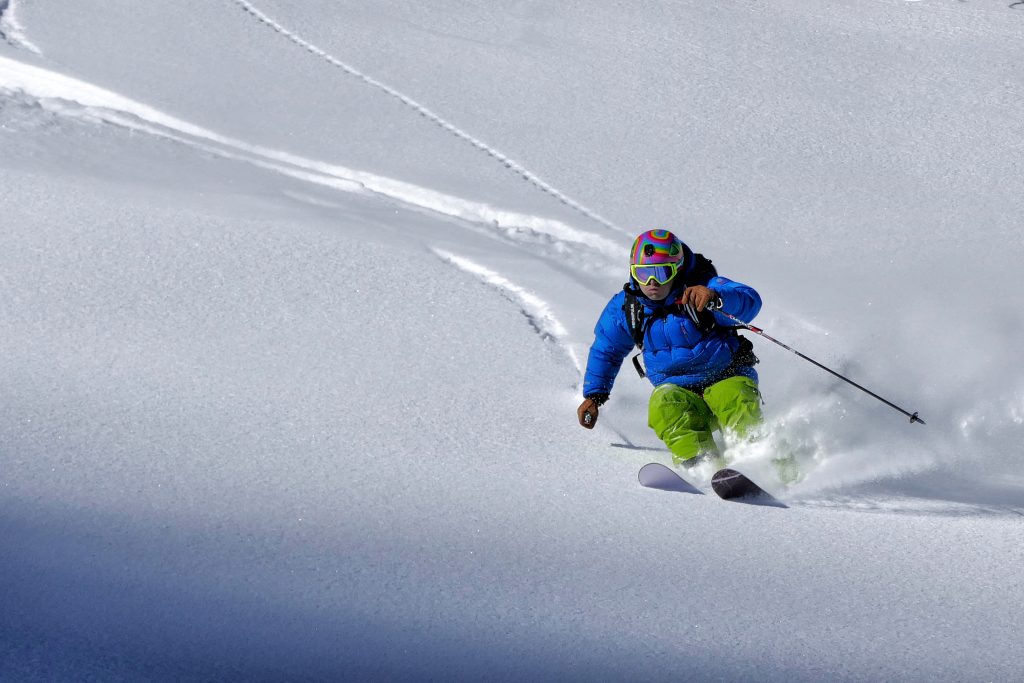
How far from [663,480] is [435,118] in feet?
20.5

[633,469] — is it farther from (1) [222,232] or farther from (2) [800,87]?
(2) [800,87]

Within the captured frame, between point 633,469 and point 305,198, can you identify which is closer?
point 633,469

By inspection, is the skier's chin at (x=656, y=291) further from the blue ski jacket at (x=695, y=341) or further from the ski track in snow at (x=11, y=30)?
the ski track in snow at (x=11, y=30)

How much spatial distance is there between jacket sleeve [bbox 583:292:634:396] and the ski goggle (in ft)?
0.87

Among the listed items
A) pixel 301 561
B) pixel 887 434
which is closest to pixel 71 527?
pixel 301 561

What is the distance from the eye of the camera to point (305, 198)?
871cm

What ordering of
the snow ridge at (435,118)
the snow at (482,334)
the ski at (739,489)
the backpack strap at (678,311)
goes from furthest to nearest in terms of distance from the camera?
the snow ridge at (435,118)
the backpack strap at (678,311)
the ski at (739,489)
the snow at (482,334)

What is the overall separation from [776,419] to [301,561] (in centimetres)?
268

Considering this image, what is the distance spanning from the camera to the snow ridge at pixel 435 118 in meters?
8.95

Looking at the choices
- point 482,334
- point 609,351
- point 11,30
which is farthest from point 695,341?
point 11,30

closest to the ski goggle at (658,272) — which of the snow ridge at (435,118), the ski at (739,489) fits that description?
the ski at (739,489)

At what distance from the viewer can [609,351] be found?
5602 mm

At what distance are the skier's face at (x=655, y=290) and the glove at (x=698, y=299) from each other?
0.11m

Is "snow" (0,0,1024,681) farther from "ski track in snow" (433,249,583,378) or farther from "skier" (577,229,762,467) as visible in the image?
"skier" (577,229,762,467)
